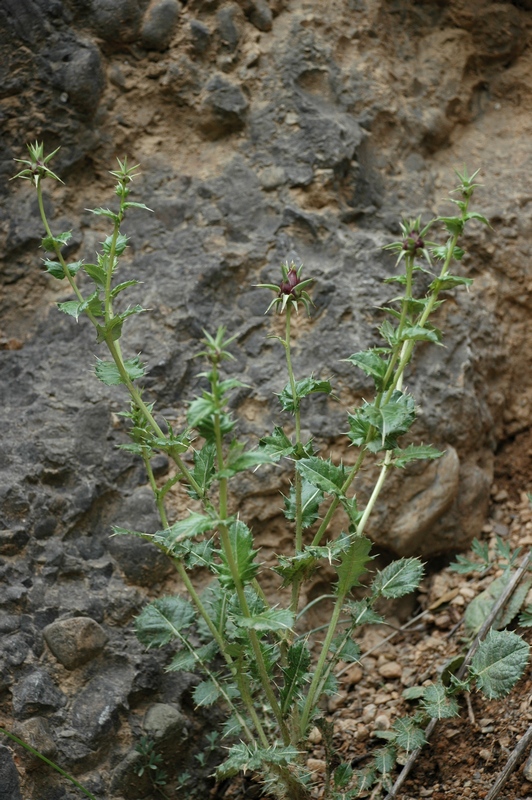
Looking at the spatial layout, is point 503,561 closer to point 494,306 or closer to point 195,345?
point 494,306

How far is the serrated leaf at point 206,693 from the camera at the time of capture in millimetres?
2258

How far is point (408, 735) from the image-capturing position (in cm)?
225

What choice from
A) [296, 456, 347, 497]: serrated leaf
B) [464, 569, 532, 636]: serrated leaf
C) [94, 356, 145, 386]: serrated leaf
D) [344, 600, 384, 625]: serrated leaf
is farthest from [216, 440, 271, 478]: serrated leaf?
[464, 569, 532, 636]: serrated leaf

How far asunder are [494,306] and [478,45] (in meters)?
1.24

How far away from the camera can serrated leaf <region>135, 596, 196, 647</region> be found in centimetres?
232

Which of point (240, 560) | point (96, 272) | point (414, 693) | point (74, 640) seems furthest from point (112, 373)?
point (414, 693)

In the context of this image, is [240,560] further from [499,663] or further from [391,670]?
[391,670]

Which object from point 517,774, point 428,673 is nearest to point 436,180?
point 428,673

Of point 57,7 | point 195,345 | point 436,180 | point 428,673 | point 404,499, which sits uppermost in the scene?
point 57,7

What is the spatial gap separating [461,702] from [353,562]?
0.70 meters

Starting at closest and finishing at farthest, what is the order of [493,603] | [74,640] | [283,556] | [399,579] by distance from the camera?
1. [283,556]
2. [399,579]
3. [74,640]
4. [493,603]

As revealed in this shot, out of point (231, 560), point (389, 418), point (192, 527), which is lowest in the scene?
point (231, 560)

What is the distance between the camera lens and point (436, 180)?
3.47 meters

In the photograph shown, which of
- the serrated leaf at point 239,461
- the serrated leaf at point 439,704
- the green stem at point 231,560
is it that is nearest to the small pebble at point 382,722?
the serrated leaf at point 439,704
